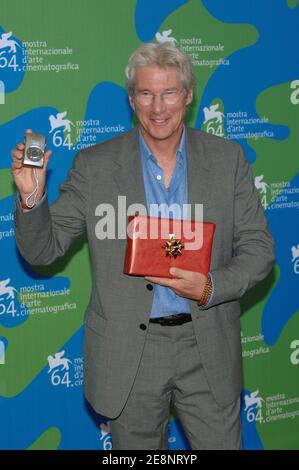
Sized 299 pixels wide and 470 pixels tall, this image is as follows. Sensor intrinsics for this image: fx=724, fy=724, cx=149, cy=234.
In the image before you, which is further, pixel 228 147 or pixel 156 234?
pixel 228 147

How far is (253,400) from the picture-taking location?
13.0 feet

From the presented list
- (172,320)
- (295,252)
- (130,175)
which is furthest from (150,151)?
(295,252)

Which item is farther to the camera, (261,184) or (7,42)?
(261,184)

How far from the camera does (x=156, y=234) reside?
2.23 metres

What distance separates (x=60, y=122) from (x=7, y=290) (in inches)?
31.1

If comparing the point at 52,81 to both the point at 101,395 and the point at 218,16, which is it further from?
the point at 101,395

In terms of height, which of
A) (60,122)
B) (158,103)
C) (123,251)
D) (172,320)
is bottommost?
(172,320)

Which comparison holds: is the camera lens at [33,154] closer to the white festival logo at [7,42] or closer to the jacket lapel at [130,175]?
the jacket lapel at [130,175]

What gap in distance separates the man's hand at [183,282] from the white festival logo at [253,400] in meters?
1.82

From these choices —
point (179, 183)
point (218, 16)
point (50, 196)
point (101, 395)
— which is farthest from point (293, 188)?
point (101, 395)

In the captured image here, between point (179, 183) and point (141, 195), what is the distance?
14 cm

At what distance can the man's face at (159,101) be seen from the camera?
230 cm

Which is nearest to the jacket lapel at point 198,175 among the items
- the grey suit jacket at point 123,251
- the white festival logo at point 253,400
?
the grey suit jacket at point 123,251

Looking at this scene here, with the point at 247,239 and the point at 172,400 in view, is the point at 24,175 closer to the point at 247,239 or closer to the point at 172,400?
the point at 247,239
